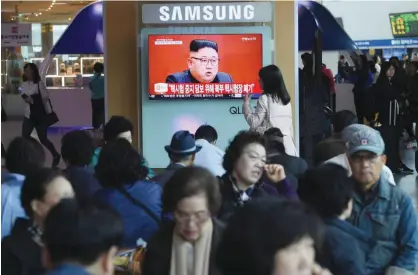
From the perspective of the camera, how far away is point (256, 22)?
10562mm

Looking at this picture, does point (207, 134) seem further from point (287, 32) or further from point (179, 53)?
point (287, 32)

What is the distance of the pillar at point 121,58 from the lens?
10.7 m

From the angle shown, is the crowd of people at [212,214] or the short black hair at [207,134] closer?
the crowd of people at [212,214]

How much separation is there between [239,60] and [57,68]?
13.9 metres

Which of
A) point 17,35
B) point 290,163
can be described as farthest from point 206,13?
point 17,35

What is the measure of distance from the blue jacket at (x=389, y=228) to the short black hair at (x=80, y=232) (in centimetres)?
145

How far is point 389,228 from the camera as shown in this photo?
3771mm

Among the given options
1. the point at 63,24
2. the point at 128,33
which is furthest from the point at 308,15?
the point at 63,24

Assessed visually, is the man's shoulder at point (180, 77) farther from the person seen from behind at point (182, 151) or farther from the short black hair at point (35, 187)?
the short black hair at point (35, 187)

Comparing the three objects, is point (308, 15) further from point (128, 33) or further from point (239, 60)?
point (128, 33)

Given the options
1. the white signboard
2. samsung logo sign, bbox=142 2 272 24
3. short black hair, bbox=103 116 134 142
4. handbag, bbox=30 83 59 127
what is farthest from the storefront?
the white signboard

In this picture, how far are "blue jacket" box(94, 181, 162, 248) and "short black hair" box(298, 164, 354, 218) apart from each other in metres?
0.88

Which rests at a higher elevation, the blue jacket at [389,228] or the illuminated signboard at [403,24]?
the illuminated signboard at [403,24]

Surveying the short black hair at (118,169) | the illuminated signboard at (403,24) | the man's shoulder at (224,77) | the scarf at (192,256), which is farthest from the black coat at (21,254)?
the illuminated signboard at (403,24)
